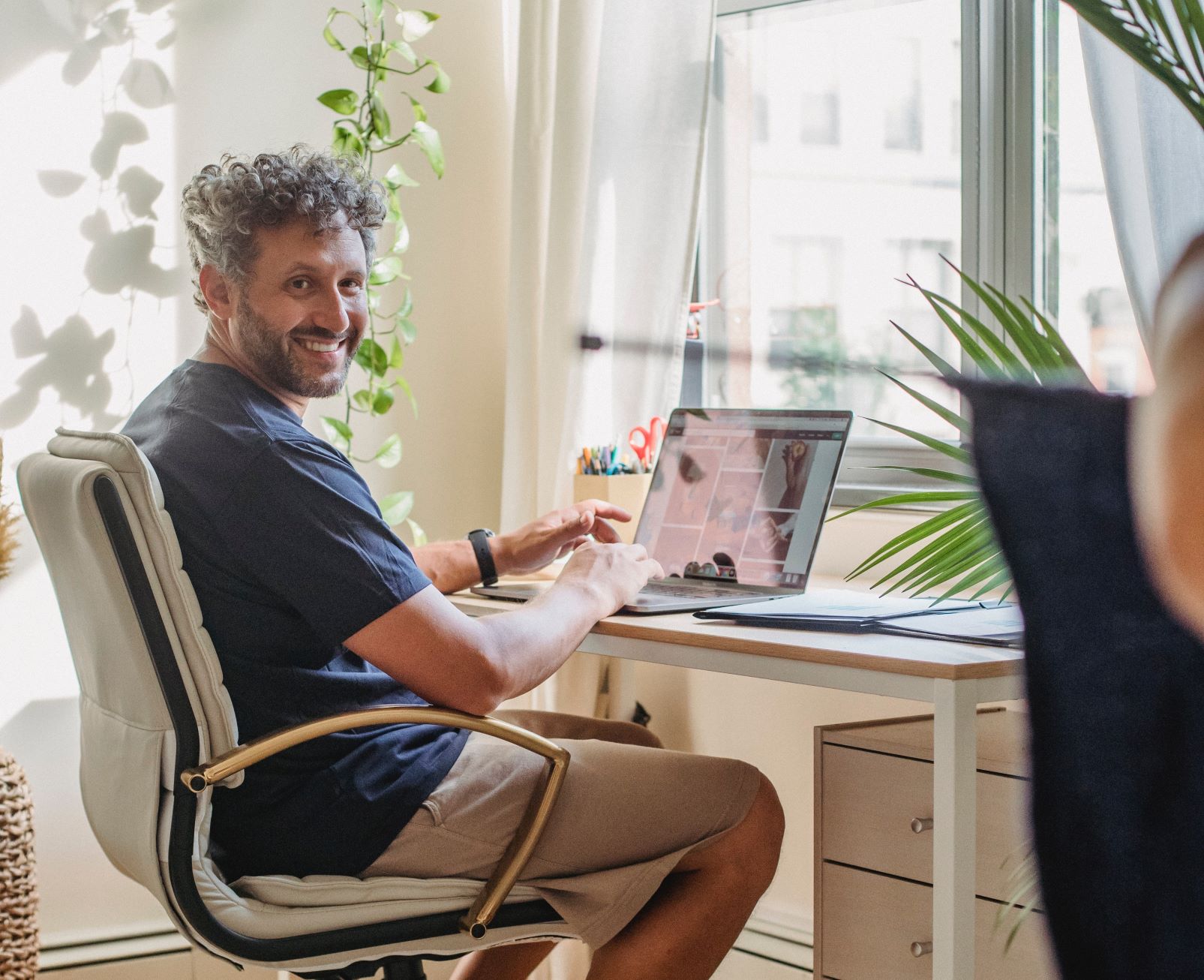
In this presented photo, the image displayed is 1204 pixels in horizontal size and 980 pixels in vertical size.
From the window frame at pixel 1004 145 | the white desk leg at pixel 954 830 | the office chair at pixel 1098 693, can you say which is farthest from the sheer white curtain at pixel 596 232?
the office chair at pixel 1098 693

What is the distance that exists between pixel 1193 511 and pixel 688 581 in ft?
5.03

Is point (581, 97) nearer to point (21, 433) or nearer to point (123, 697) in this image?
point (21, 433)

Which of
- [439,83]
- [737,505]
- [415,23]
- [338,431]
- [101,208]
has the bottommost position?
[737,505]

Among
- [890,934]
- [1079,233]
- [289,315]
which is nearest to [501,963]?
[890,934]

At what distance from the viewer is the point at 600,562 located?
5.48ft

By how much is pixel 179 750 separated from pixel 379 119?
5.10ft

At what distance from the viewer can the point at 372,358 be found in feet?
7.91

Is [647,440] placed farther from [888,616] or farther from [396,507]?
[888,616]

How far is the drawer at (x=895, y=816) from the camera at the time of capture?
61.1 inches

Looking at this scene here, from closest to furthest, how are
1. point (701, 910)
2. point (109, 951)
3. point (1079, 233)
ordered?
1. point (701, 910)
2. point (1079, 233)
3. point (109, 951)

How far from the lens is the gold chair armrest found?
3.98 ft

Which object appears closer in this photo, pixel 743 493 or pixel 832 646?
pixel 832 646

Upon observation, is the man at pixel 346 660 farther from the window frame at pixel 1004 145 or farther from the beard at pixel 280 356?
the window frame at pixel 1004 145

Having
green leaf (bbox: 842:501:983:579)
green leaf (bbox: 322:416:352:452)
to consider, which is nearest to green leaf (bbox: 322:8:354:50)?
green leaf (bbox: 322:416:352:452)
